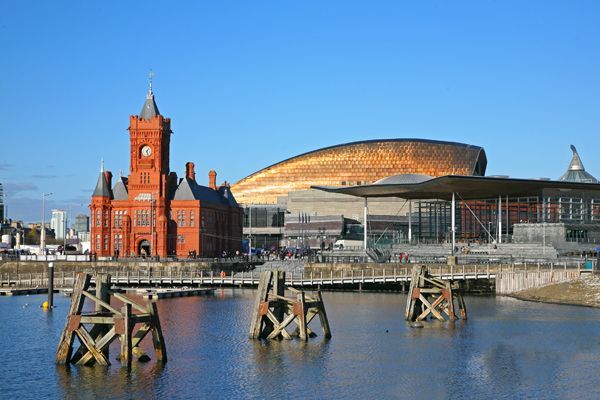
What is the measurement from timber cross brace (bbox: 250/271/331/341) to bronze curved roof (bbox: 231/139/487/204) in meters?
128

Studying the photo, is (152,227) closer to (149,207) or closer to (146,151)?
(149,207)

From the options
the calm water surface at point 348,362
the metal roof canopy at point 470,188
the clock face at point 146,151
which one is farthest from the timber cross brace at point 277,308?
the clock face at point 146,151

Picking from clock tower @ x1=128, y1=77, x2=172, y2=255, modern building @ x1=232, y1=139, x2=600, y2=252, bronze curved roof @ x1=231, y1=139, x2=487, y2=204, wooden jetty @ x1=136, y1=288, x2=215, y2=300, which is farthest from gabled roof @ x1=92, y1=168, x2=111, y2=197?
bronze curved roof @ x1=231, y1=139, x2=487, y2=204

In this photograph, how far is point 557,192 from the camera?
103312 millimetres

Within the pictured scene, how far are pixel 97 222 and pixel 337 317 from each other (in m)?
60.7

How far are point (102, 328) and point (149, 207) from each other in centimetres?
7429

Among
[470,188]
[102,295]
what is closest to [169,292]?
[470,188]

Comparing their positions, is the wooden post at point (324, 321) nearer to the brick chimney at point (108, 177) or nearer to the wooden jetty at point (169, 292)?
the wooden jetty at point (169, 292)

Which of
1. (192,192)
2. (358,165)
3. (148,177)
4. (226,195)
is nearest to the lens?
(148,177)

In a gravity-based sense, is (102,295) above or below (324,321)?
above

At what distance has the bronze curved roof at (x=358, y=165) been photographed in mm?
176875

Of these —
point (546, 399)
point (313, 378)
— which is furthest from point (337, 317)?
point (546, 399)

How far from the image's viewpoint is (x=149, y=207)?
114 m

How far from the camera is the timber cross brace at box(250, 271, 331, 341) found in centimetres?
4600
